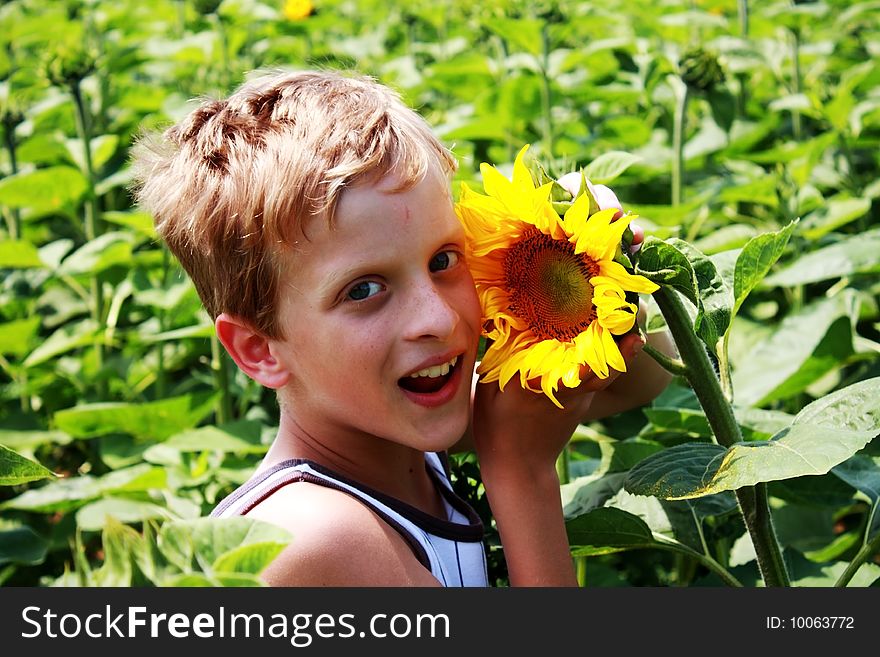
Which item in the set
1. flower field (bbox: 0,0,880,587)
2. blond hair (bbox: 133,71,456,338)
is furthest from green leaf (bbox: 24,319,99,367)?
blond hair (bbox: 133,71,456,338)

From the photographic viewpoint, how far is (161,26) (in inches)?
141

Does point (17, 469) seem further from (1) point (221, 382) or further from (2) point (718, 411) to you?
(1) point (221, 382)

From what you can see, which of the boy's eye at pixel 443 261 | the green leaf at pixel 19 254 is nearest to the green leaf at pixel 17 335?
the green leaf at pixel 19 254

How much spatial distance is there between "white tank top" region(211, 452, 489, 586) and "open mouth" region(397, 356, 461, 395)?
11 cm

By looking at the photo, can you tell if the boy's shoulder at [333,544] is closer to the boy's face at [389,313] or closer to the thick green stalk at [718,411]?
the boy's face at [389,313]

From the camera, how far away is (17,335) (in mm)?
2250

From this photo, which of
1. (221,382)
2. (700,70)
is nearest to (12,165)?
(221,382)

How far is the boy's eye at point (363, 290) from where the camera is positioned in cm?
101

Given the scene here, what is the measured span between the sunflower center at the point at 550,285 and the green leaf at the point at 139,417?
112 cm

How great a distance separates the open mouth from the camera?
104 centimetres

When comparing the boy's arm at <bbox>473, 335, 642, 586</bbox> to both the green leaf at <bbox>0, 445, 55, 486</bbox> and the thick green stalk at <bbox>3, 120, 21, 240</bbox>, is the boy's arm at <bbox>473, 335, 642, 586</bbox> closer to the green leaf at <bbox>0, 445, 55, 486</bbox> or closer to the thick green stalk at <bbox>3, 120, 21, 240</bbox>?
the green leaf at <bbox>0, 445, 55, 486</bbox>

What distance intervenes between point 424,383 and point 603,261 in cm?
21

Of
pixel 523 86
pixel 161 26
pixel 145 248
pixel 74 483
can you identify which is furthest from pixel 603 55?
pixel 161 26

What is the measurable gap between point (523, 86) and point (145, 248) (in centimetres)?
89
